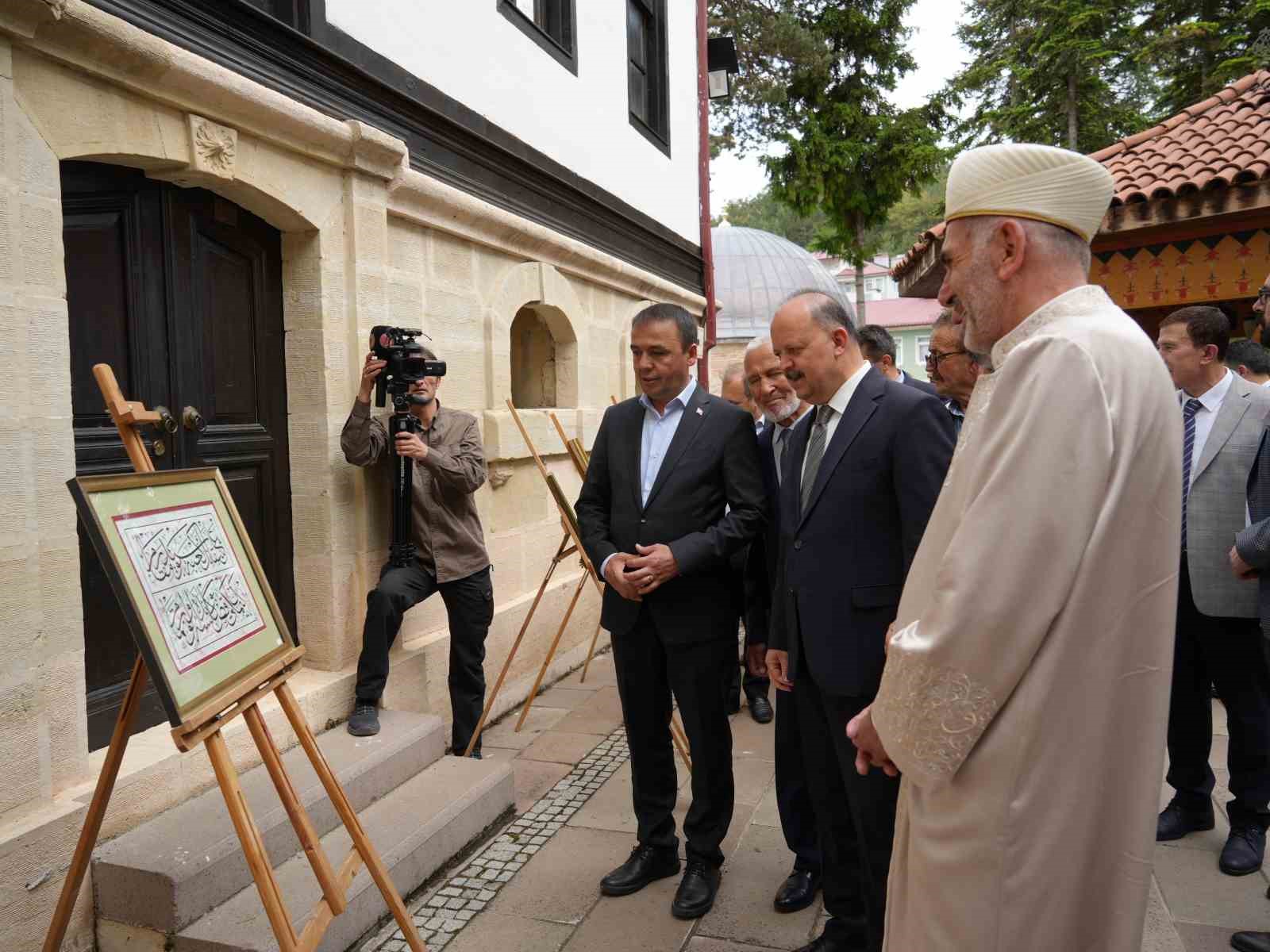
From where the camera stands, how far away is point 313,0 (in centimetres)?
432

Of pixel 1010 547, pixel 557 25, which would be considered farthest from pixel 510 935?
pixel 557 25

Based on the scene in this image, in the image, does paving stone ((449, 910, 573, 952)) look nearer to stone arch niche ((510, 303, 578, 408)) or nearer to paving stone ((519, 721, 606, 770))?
paving stone ((519, 721, 606, 770))

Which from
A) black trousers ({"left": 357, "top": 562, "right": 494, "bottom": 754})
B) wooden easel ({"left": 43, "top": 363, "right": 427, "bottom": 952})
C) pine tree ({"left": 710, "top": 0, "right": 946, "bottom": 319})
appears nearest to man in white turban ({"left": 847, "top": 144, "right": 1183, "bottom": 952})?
wooden easel ({"left": 43, "top": 363, "right": 427, "bottom": 952})

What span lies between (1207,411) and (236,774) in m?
3.83

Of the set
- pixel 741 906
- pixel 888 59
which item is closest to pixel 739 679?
pixel 741 906

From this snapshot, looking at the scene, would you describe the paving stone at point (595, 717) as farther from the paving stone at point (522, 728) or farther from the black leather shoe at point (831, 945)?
the black leather shoe at point (831, 945)

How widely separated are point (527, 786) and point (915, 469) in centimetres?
288

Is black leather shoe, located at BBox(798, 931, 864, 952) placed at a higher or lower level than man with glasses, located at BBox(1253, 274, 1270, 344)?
lower

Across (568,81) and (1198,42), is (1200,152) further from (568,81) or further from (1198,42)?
(1198,42)

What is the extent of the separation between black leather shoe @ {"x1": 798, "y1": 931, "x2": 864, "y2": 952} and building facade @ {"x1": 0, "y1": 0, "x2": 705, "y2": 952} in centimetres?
201

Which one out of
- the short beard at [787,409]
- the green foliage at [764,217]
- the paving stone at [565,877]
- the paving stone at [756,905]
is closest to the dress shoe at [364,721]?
the paving stone at [565,877]

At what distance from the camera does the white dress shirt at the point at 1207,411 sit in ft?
12.7

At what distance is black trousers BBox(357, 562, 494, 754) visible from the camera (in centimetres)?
430

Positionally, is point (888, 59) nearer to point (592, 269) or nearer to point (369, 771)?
point (592, 269)
